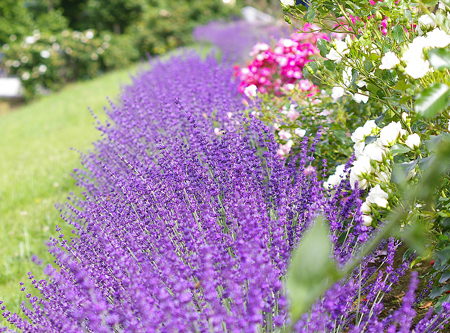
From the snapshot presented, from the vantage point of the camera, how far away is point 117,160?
8.48 feet

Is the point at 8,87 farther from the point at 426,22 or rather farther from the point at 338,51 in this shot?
the point at 426,22

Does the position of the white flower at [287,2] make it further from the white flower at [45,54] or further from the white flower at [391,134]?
the white flower at [45,54]

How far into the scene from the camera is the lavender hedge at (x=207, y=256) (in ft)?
3.57

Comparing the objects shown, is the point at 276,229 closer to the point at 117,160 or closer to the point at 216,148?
the point at 216,148

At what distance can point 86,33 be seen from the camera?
40.0 ft

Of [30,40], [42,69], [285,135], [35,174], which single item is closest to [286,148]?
[285,135]

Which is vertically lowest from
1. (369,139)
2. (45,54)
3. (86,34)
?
(45,54)

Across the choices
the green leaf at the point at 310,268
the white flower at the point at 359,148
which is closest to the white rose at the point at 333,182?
the white flower at the point at 359,148

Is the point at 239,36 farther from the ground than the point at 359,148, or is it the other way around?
the point at 359,148

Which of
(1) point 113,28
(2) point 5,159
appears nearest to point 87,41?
(1) point 113,28

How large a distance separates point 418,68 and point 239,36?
8.33 m

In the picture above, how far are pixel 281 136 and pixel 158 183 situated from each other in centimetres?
93

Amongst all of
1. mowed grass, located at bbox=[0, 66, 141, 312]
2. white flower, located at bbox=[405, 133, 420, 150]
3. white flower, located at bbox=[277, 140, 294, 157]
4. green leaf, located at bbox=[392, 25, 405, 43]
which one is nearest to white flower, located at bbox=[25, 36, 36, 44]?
mowed grass, located at bbox=[0, 66, 141, 312]

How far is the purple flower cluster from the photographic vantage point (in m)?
7.67
